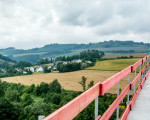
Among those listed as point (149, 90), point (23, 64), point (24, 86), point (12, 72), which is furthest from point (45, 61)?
point (149, 90)

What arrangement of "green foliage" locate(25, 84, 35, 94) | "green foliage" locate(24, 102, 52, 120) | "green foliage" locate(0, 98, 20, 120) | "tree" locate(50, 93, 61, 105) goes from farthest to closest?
"green foliage" locate(25, 84, 35, 94) < "tree" locate(50, 93, 61, 105) < "green foliage" locate(24, 102, 52, 120) < "green foliage" locate(0, 98, 20, 120)

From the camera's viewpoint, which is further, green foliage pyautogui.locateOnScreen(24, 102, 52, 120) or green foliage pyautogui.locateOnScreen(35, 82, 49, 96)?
Answer: green foliage pyautogui.locateOnScreen(35, 82, 49, 96)

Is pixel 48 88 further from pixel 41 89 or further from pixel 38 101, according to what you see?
pixel 38 101

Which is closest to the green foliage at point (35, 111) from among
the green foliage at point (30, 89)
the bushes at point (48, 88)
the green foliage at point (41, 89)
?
the bushes at point (48, 88)

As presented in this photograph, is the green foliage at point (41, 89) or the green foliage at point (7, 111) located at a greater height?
the green foliage at point (7, 111)

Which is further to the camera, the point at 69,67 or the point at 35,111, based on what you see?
the point at 69,67

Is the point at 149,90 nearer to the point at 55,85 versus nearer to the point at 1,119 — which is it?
the point at 1,119

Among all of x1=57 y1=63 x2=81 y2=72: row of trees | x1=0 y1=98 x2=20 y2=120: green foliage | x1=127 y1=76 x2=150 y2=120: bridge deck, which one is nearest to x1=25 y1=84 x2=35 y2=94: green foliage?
x1=57 y1=63 x2=81 y2=72: row of trees

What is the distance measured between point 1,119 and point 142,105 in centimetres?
2827

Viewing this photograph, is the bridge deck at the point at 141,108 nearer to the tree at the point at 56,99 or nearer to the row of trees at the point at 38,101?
the row of trees at the point at 38,101

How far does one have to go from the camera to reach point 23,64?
11900 centimetres

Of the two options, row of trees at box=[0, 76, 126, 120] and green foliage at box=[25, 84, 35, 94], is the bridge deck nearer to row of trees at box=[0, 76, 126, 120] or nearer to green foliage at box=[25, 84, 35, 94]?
row of trees at box=[0, 76, 126, 120]

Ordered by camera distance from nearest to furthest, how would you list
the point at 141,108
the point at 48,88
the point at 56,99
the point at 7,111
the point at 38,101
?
the point at 141,108 < the point at 7,111 < the point at 38,101 < the point at 56,99 < the point at 48,88

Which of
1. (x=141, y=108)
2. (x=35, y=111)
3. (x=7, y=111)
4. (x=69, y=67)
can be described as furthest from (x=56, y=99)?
(x=141, y=108)
